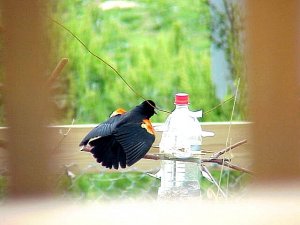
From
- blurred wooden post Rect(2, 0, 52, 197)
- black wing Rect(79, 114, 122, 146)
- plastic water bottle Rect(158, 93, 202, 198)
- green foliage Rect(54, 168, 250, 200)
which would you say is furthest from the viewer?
green foliage Rect(54, 168, 250, 200)

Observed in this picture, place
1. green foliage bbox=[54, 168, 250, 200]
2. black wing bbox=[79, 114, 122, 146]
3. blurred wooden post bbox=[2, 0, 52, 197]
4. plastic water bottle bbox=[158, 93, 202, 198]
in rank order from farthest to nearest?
1. green foliage bbox=[54, 168, 250, 200]
2. plastic water bottle bbox=[158, 93, 202, 198]
3. black wing bbox=[79, 114, 122, 146]
4. blurred wooden post bbox=[2, 0, 52, 197]

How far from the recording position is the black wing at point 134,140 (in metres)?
0.95

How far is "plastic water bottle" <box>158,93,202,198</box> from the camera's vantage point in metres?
1.06

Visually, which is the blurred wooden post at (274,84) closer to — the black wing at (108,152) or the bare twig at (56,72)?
the bare twig at (56,72)

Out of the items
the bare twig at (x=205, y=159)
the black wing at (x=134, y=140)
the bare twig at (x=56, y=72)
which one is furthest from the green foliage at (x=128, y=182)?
the bare twig at (x=56, y=72)

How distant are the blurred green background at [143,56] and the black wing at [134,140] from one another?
10.1 inches

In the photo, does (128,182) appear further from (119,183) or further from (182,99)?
Result: (182,99)

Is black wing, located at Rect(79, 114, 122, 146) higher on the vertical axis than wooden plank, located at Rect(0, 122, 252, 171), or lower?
higher

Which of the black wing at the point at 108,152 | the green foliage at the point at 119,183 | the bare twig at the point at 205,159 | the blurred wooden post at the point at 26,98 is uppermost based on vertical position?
the blurred wooden post at the point at 26,98

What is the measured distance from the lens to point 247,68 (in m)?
0.55

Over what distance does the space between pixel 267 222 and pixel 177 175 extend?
62 centimetres

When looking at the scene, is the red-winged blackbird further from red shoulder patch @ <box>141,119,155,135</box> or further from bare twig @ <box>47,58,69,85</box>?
bare twig @ <box>47,58,69,85</box>

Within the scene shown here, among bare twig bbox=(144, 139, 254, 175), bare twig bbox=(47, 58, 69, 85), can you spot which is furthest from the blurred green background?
bare twig bbox=(47, 58, 69, 85)

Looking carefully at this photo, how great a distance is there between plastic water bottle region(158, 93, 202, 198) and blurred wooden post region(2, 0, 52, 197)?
0.56 metres
